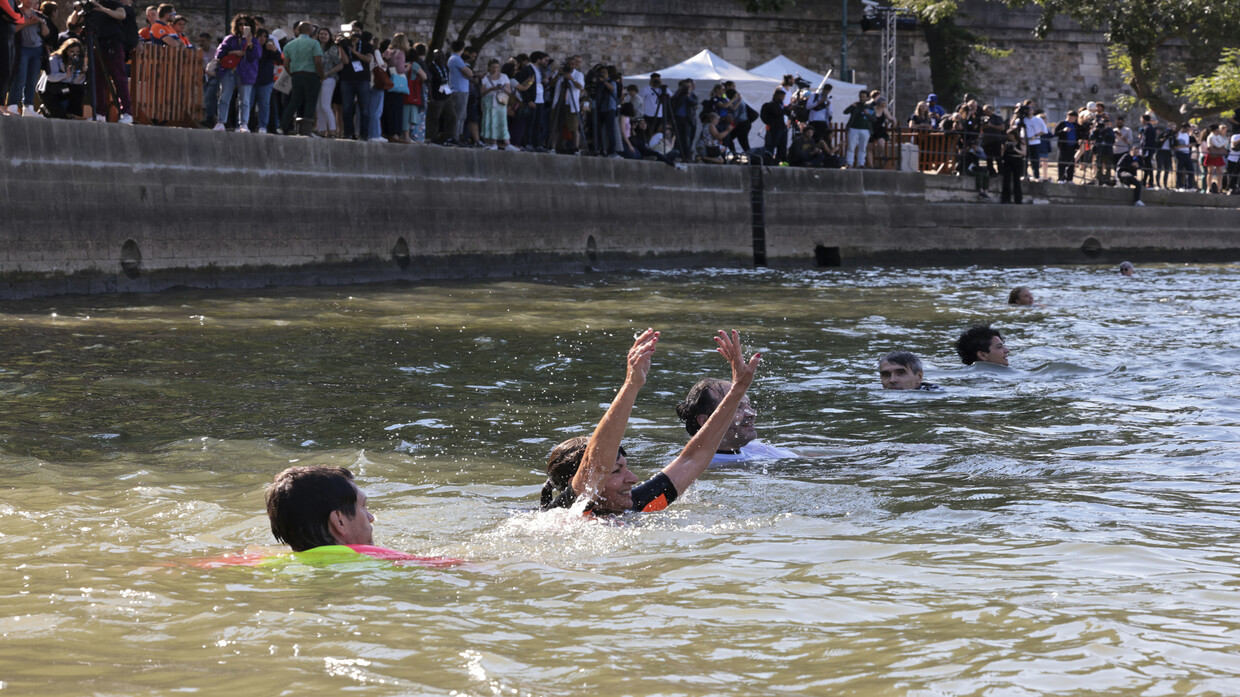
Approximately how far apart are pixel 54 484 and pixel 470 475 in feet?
7.40

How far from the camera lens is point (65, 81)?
16500mm

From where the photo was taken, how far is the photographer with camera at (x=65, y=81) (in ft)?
52.9

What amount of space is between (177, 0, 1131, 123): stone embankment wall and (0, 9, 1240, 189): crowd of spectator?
5956 mm

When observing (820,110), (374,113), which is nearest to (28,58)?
→ (374,113)

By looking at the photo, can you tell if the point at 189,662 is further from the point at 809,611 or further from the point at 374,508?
the point at 374,508

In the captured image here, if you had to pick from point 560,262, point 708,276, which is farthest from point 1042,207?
point 560,262

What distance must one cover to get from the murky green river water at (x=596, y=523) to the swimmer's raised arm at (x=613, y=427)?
238mm

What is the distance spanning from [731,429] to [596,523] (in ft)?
7.03

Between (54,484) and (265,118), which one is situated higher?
(265,118)

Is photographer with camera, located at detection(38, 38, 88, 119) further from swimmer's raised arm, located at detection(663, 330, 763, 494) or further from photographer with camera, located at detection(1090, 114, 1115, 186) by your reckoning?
photographer with camera, located at detection(1090, 114, 1115, 186)

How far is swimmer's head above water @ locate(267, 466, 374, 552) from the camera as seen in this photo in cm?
559

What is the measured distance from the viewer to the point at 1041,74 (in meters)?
45.4

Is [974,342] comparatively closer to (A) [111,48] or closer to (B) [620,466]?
(B) [620,466]

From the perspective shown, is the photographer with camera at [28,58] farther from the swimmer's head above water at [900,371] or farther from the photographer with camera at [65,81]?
the swimmer's head above water at [900,371]
